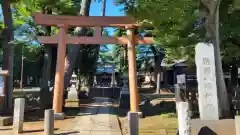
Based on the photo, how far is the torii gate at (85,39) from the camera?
43.0ft

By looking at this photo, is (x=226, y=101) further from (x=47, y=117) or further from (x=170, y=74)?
(x=170, y=74)

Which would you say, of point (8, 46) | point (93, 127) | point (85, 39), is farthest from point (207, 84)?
point (8, 46)

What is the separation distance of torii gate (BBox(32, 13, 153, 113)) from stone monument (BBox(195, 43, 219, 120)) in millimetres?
5324

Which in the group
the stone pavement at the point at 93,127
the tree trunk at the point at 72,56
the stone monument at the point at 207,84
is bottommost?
the stone pavement at the point at 93,127

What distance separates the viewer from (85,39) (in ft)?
44.5

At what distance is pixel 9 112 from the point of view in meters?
13.4

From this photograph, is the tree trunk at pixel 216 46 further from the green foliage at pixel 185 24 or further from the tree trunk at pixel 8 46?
the tree trunk at pixel 8 46

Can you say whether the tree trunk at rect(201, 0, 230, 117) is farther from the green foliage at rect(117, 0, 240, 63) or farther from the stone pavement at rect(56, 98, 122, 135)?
the stone pavement at rect(56, 98, 122, 135)

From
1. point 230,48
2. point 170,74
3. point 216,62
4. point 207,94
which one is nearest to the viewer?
point 207,94

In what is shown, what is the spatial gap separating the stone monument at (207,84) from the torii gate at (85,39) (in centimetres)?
532

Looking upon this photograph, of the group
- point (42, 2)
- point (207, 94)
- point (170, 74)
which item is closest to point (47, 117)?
point (207, 94)

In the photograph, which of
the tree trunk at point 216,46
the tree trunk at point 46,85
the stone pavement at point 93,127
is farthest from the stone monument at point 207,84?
the tree trunk at point 46,85

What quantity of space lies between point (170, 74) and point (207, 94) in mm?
31554

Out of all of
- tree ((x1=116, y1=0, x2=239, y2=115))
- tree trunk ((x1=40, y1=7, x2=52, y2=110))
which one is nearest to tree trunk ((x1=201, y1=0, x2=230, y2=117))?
tree ((x1=116, y1=0, x2=239, y2=115))
